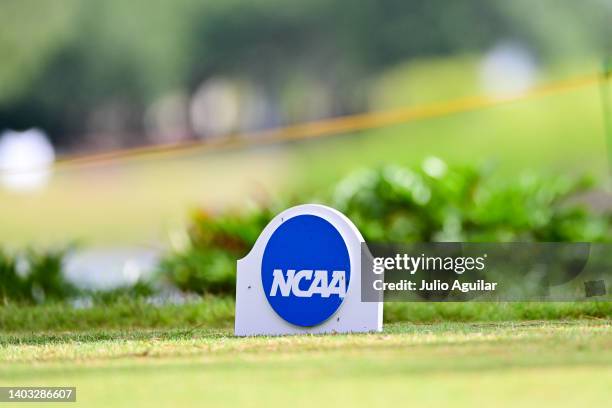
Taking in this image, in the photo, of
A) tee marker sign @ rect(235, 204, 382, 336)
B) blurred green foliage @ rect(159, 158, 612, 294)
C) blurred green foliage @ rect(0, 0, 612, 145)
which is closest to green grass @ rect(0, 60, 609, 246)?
blurred green foliage @ rect(0, 0, 612, 145)

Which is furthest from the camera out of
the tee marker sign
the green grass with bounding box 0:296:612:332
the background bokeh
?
the background bokeh

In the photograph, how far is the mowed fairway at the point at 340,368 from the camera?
3.73 meters

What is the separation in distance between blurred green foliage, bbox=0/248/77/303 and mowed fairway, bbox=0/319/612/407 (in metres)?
3.07

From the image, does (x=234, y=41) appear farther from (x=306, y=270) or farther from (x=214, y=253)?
(x=306, y=270)

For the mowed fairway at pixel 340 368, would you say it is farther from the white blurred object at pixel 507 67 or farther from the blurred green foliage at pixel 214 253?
the white blurred object at pixel 507 67

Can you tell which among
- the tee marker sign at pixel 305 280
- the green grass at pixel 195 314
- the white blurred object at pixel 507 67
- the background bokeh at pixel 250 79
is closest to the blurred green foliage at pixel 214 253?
the green grass at pixel 195 314

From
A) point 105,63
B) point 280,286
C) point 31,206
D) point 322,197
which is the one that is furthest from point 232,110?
point 280,286

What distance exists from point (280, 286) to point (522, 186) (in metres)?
4.49

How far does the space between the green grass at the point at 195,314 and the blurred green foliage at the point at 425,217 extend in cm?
137

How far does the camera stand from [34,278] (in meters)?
8.77

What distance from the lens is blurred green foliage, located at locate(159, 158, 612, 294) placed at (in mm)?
8789

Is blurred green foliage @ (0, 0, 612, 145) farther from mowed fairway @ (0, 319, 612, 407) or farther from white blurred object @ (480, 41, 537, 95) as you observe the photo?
mowed fairway @ (0, 319, 612, 407)

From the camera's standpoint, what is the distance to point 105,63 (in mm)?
45688

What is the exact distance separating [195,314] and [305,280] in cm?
182
